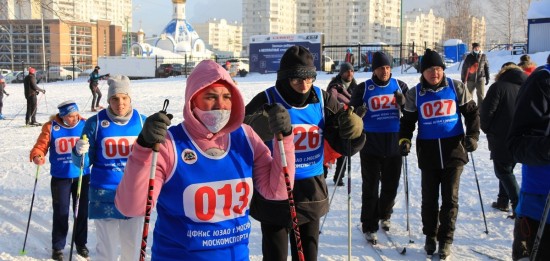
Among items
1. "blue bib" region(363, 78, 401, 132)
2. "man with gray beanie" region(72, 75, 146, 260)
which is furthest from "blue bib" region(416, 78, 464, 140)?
"man with gray beanie" region(72, 75, 146, 260)

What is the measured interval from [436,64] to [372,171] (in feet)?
4.72

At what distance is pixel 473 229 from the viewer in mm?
6457

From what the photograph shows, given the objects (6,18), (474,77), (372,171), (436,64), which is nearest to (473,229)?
(372,171)

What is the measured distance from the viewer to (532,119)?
3.02m

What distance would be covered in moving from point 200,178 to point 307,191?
1788 mm

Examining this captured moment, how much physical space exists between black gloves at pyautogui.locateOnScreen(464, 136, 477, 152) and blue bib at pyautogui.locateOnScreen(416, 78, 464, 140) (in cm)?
17

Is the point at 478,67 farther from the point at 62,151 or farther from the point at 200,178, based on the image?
the point at 200,178

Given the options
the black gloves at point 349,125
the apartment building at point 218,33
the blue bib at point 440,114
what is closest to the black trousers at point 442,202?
the blue bib at point 440,114

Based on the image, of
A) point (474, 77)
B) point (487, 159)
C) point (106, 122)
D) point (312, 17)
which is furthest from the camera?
point (312, 17)

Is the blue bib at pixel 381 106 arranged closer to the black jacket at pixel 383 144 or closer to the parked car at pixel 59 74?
the black jacket at pixel 383 144

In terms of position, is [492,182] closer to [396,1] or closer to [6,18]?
[6,18]

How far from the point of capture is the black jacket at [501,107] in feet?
19.8

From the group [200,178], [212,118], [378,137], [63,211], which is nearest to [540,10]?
[378,137]

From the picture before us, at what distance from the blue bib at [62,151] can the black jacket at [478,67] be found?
11.2 meters
